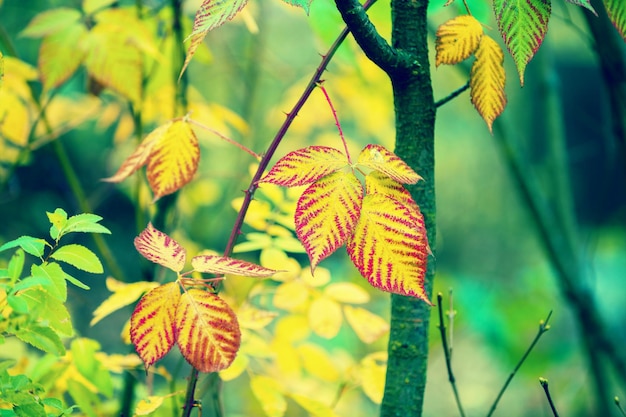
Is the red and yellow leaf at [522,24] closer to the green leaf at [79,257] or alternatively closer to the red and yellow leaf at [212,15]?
the red and yellow leaf at [212,15]

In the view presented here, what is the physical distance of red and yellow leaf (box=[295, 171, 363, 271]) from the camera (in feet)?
1.46

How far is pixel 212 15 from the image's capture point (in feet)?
1.52

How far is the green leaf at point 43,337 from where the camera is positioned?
463mm

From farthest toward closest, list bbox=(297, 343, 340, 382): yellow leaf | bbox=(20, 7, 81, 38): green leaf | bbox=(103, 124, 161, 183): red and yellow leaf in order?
1. bbox=(297, 343, 340, 382): yellow leaf
2. bbox=(20, 7, 81, 38): green leaf
3. bbox=(103, 124, 161, 183): red and yellow leaf

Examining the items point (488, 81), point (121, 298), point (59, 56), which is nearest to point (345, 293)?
point (121, 298)

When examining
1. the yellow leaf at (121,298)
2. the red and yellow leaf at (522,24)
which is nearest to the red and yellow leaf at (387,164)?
the red and yellow leaf at (522,24)

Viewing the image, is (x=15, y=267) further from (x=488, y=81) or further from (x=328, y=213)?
(x=488, y=81)

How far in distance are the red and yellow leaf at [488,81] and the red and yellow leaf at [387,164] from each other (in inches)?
3.8

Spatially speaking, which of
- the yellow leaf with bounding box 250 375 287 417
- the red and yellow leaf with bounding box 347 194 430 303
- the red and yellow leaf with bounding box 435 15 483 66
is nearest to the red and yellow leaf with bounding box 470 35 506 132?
the red and yellow leaf with bounding box 435 15 483 66

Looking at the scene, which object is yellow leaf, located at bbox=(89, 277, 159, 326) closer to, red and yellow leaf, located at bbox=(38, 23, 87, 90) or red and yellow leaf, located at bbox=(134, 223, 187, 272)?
red and yellow leaf, located at bbox=(134, 223, 187, 272)

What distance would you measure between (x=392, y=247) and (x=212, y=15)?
0.25 metres

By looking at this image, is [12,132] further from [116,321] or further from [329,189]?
[116,321]

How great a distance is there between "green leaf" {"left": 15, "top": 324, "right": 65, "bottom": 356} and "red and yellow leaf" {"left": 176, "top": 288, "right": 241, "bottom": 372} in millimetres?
105

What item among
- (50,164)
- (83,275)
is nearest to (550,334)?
(83,275)
